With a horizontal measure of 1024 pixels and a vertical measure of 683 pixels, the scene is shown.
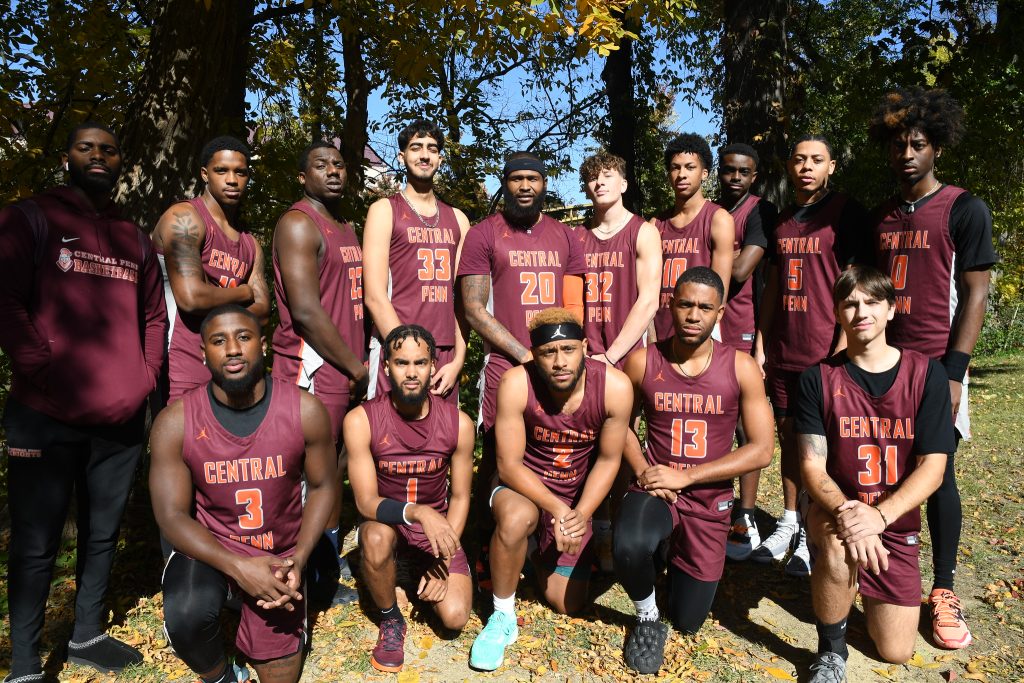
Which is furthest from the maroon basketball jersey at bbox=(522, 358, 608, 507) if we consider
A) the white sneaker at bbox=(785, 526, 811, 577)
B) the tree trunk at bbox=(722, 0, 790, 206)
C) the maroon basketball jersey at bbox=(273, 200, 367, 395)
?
the tree trunk at bbox=(722, 0, 790, 206)

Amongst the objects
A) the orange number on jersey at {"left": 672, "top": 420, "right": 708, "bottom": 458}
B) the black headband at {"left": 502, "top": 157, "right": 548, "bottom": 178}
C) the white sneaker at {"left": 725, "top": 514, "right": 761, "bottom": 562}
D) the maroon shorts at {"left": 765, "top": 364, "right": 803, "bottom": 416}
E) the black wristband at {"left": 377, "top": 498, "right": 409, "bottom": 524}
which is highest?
the black headband at {"left": 502, "top": 157, "right": 548, "bottom": 178}

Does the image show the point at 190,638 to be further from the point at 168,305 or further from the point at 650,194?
the point at 650,194

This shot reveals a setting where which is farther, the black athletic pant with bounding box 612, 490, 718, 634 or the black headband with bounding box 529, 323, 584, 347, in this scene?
the black headband with bounding box 529, 323, 584, 347

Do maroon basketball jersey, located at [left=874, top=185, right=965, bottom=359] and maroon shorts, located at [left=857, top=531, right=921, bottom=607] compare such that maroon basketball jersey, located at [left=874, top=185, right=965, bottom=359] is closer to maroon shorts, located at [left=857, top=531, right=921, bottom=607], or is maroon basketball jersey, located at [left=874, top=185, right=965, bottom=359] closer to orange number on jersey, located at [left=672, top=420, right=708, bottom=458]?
maroon shorts, located at [left=857, top=531, right=921, bottom=607]

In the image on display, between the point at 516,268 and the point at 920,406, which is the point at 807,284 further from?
the point at 516,268

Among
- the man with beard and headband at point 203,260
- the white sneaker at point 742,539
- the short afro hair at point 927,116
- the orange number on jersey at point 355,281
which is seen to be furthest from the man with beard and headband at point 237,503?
the short afro hair at point 927,116

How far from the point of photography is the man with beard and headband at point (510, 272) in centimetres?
453

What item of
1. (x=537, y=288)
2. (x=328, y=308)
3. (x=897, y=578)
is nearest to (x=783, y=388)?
(x=897, y=578)

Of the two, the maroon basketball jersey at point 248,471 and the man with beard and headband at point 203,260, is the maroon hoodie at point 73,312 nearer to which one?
the man with beard and headband at point 203,260

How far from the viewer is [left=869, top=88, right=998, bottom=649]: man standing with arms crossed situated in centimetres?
400

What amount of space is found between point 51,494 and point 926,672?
4.32 meters

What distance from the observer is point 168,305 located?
159 inches

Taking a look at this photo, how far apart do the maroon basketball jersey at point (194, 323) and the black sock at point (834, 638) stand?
3.44m

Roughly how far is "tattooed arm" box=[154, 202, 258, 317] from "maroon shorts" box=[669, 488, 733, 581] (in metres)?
2.71
